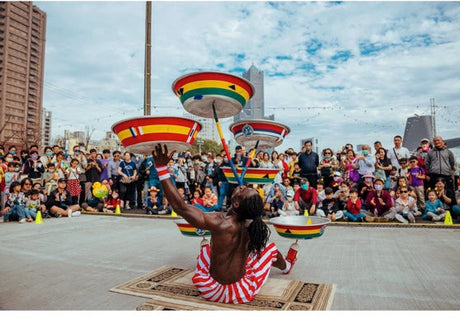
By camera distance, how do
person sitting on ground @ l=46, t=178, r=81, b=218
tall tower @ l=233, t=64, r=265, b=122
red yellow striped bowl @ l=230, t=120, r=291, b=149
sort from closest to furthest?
red yellow striped bowl @ l=230, t=120, r=291, b=149
tall tower @ l=233, t=64, r=265, b=122
person sitting on ground @ l=46, t=178, r=81, b=218

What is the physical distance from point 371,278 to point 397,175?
→ 5210mm

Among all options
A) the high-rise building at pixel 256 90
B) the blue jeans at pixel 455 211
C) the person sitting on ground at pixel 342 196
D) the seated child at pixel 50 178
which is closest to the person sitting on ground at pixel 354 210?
the person sitting on ground at pixel 342 196

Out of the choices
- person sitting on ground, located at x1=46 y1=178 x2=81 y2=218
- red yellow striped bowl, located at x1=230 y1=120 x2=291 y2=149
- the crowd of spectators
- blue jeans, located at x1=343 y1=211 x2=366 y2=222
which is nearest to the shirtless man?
red yellow striped bowl, located at x1=230 y1=120 x2=291 y2=149

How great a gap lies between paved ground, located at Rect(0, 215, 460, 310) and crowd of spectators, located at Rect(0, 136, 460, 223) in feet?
3.83

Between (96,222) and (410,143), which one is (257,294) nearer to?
(96,222)

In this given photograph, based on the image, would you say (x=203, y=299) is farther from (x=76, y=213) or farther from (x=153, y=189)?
(x=76, y=213)

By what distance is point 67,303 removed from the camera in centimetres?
224

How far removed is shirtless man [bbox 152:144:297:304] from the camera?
206 cm

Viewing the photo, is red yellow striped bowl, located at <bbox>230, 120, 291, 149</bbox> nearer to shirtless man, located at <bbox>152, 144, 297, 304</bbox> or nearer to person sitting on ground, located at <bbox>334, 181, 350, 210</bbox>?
shirtless man, located at <bbox>152, 144, 297, 304</bbox>

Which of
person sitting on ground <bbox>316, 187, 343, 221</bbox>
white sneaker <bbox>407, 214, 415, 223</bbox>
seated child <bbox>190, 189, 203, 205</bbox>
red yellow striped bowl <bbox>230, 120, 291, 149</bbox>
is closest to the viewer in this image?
red yellow striped bowl <bbox>230, 120, 291, 149</bbox>

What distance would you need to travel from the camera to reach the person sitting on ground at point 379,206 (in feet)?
20.2

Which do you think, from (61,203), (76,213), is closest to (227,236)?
(76,213)

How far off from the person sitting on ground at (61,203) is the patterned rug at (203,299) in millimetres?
5151

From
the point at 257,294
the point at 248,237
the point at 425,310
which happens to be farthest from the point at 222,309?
the point at 425,310
